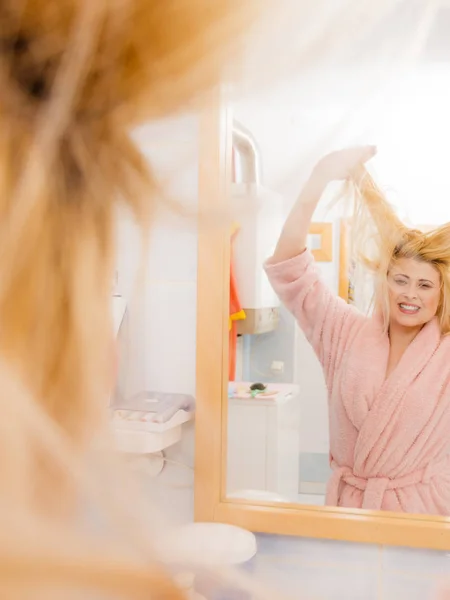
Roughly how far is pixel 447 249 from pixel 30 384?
78 cm

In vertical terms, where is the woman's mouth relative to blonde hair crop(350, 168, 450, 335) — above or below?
below

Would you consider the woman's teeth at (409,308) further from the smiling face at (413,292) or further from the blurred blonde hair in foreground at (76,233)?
the blurred blonde hair in foreground at (76,233)

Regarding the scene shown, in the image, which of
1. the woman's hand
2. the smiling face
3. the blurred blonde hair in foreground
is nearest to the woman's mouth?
the smiling face

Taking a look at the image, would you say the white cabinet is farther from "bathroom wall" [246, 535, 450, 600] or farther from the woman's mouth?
the woman's mouth

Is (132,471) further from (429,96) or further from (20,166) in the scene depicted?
(429,96)

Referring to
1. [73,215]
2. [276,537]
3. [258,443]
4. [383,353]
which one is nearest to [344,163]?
[383,353]

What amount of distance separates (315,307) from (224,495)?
31cm

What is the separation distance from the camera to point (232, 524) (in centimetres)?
88

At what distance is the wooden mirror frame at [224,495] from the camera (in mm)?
825

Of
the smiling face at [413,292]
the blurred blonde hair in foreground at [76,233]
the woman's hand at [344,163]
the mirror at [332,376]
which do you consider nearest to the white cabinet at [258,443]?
the mirror at [332,376]

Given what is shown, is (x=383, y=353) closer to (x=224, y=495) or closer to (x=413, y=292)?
(x=413, y=292)

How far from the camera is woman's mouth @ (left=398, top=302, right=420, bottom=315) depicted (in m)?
0.84

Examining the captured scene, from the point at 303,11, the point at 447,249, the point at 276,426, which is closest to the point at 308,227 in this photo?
the point at 447,249

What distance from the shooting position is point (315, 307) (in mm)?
874
